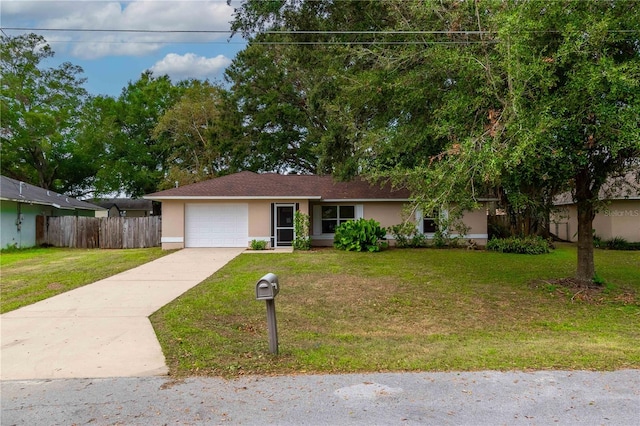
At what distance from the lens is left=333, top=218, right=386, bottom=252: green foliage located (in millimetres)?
16375

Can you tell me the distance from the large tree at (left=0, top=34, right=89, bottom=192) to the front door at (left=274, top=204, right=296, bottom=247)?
834 inches

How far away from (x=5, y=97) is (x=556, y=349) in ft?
119

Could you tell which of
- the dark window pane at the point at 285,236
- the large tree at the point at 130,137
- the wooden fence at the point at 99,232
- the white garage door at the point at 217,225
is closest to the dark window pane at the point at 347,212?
the dark window pane at the point at 285,236

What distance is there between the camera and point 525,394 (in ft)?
12.1

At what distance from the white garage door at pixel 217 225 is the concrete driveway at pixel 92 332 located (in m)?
7.60

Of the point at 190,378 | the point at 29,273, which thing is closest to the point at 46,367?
the point at 190,378

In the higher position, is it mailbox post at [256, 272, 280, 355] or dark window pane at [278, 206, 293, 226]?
dark window pane at [278, 206, 293, 226]

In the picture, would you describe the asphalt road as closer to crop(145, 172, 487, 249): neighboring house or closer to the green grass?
the green grass

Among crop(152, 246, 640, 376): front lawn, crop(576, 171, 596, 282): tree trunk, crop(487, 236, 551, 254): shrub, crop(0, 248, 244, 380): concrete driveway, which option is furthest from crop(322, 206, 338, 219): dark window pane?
crop(576, 171, 596, 282): tree trunk

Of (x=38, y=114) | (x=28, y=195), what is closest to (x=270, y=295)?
(x=28, y=195)

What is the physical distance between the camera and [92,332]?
19.2ft

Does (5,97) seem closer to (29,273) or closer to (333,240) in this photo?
(29,273)

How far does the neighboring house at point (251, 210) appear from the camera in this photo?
1747 cm

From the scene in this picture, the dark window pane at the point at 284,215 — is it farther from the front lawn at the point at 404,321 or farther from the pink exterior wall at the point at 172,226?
the front lawn at the point at 404,321
